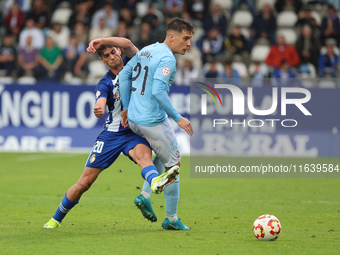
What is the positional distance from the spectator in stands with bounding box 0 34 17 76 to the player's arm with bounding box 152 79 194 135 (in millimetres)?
13086

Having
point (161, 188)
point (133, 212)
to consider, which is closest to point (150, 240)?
point (161, 188)

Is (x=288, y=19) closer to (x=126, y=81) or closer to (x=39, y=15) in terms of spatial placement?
(x=39, y=15)

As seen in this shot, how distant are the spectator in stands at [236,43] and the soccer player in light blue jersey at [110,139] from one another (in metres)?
11.5

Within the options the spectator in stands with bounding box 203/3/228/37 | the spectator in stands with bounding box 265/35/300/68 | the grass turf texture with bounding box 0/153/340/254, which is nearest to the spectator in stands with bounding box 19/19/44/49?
the spectator in stands with bounding box 203/3/228/37

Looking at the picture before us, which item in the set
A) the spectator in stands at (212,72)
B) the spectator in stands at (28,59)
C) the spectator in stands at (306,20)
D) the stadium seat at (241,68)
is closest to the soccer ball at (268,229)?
the spectator in stands at (212,72)

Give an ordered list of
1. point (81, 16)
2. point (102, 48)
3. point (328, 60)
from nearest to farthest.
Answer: point (102, 48) → point (328, 60) → point (81, 16)

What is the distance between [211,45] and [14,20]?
7.11 m

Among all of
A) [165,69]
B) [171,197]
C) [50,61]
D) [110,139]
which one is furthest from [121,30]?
[165,69]

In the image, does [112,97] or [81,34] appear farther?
[81,34]

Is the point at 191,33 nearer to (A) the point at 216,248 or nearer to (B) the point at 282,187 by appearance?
(A) the point at 216,248

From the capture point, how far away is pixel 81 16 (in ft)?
62.7

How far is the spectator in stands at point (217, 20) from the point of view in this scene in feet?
59.8

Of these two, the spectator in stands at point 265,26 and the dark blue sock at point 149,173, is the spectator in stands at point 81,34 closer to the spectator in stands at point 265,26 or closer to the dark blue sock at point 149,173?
the spectator in stands at point 265,26

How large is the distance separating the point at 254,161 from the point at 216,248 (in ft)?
27.7
